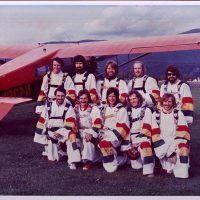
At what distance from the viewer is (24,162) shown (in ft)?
12.3

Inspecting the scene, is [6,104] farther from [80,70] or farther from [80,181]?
[80,181]

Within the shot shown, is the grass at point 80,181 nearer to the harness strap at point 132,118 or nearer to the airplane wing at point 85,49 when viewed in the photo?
Result: the harness strap at point 132,118

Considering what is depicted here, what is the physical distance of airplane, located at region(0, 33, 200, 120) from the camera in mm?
4445

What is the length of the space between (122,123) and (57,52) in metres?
1.74

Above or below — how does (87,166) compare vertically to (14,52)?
below

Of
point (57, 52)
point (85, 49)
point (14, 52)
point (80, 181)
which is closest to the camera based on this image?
point (80, 181)

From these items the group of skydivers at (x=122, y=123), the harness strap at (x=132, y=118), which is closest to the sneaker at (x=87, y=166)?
the group of skydivers at (x=122, y=123)

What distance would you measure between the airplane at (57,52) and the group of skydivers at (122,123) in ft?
2.43

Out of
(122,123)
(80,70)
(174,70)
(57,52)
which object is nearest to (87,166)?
(122,123)

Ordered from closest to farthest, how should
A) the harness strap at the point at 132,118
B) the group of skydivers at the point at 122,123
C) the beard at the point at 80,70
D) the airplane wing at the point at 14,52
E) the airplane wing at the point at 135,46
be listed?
1. the group of skydivers at the point at 122,123
2. the harness strap at the point at 132,118
3. the beard at the point at 80,70
4. the airplane wing at the point at 135,46
5. the airplane wing at the point at 14,52

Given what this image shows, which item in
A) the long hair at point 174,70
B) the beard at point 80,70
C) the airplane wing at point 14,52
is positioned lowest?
the long hair at point 174,70

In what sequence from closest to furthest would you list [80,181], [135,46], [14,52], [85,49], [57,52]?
[80,181], [135,46], [85,49], [57,52], [14,52]

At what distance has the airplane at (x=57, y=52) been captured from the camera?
445cm

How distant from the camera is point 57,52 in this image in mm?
4914
